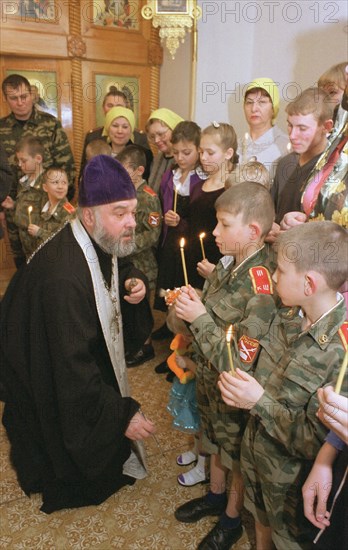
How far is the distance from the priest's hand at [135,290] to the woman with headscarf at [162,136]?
159cm

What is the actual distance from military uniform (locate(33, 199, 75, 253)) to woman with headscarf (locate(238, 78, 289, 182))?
4.69ft

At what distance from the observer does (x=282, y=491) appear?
5.22 ft

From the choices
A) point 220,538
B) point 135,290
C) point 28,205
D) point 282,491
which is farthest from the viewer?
point 28,205

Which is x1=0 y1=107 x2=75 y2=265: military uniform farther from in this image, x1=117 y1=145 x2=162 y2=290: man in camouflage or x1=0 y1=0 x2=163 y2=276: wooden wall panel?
x1=117 y1=145 x2=162 y2=290: man in camouflage

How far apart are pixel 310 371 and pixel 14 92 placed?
12.9 feet

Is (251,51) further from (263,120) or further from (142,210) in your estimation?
(142,210)

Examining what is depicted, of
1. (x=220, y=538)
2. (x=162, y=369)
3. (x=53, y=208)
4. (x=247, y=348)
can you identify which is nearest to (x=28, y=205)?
(x=53, y=208)

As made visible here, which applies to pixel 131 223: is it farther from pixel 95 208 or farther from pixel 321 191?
pixel 321 191

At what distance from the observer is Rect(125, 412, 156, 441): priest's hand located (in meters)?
2.02

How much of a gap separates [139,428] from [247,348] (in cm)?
62

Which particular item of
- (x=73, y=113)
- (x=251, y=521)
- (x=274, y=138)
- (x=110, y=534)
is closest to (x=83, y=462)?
(x=110, y=534)

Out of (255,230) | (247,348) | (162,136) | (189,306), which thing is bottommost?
(247,348)

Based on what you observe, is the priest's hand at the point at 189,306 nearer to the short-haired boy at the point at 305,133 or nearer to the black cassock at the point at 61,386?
the black cassock at the point at 61,386

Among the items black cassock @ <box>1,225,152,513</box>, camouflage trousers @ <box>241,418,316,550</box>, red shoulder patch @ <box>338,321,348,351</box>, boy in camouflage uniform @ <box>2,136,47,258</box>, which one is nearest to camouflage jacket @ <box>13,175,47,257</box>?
boy in camouflage uniform @ <box>2,136,47,258</box>
